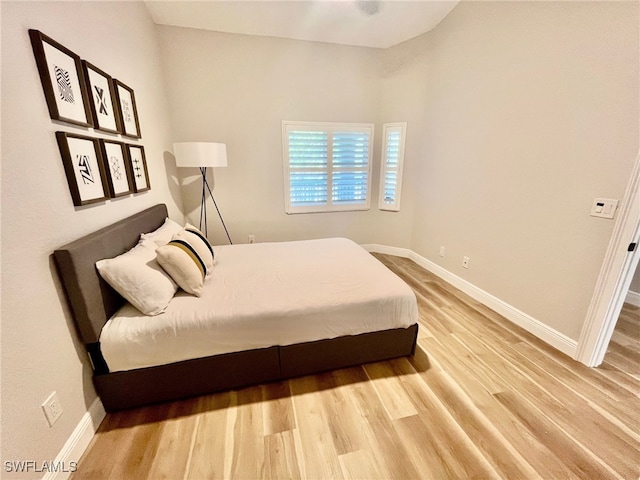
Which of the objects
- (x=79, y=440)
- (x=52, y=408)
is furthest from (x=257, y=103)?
(x=79, y=440)

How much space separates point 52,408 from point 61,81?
1.59 meters

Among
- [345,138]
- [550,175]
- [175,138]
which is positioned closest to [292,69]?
[345,138]

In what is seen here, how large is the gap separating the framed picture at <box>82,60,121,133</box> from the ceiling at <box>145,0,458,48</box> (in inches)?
57.6

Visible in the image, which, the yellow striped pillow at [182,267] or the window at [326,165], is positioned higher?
the window at [326,165]

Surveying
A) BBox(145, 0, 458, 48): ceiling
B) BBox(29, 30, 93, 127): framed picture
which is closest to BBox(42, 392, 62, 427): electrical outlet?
BBox(29, 30, 93, 127): framed picture

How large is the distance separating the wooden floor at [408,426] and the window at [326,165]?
2463 mm

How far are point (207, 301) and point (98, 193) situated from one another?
37.4 inches

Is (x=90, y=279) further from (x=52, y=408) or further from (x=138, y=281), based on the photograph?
(x=52, y=408)

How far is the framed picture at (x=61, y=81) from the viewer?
119 centimetres

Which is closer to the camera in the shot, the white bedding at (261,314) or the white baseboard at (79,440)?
the white baseboard at (79,440)

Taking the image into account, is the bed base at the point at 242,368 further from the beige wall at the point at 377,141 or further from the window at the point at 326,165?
the window at the point at 326,165

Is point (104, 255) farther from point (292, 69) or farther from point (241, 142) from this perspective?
point (292, 69)

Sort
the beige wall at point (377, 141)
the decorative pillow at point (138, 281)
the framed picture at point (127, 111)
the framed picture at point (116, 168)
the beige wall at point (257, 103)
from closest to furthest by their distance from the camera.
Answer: the beige wall at point (377, 141) < the decorative pillow at point (138, 281) < the framed picture at point (116, 168) < the framed picture at point (127, 111) < the beige wall at point (257, 103)

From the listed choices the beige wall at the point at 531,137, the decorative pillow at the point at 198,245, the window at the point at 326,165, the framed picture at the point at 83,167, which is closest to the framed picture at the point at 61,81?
the framed picture at the point at 83,167
